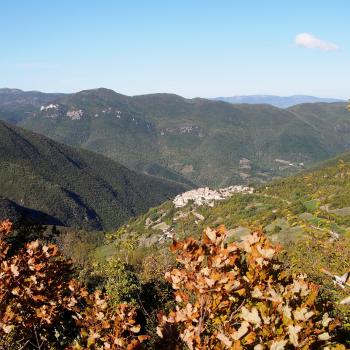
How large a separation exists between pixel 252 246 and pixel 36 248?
6.98 m

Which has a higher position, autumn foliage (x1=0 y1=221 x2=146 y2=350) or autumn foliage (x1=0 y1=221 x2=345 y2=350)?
autumn foliage (x1=0 y1=221 x2=345 y2=350)

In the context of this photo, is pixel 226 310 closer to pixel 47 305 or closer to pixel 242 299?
pixel 242 299

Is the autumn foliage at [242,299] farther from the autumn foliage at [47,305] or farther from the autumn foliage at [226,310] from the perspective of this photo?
the autumn foliage at [47,305]

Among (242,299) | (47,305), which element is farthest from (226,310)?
(47,305)

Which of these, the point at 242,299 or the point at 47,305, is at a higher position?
the point at 242,299

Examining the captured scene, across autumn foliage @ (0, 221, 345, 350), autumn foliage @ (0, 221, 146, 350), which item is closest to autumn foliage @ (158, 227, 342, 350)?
autumn foliage @ (0, 221, 345, 350)

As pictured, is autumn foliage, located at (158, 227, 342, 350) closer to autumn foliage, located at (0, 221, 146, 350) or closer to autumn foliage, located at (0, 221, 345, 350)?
autumn foliage, located at (0, 221, 345, 350)

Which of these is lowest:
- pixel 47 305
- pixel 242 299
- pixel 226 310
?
pixel 47 305

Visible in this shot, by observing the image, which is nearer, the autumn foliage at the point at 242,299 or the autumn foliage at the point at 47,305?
the autumn foliage at the point at 242,299

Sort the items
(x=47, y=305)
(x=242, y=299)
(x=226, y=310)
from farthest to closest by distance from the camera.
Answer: (x=47, y=305) → (x=242, y=299) → (x=226, y=310)

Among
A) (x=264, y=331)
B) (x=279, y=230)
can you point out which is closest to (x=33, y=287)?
(x=264, y=331)

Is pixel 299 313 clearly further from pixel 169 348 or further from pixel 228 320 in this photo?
pixel 169 348

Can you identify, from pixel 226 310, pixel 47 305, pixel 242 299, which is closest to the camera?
Result: pixel 226 310

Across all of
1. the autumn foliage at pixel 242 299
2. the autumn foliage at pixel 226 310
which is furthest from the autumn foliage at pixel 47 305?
the autumn foliage at pixel 242 299
